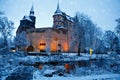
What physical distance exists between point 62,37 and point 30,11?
2868cm

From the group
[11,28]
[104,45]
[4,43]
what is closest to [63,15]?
[104,45]

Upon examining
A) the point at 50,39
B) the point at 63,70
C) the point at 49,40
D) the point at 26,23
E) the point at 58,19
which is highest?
the point at 58,19

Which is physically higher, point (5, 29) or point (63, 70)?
point (5, 29)

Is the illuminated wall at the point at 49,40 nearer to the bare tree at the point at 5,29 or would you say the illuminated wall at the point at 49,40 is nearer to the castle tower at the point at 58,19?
the castle tower at the point at 58,19

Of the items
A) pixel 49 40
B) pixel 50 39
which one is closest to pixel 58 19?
pixel 50 39

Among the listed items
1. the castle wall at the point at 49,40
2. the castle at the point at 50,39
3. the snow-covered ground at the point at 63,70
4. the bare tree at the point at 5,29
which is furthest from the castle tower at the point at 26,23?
the snow-covered ground at the point at 63,70

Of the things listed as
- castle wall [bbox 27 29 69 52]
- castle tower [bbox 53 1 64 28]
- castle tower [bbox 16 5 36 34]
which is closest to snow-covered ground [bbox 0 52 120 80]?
castle wall [bbox 27 29 69 52]

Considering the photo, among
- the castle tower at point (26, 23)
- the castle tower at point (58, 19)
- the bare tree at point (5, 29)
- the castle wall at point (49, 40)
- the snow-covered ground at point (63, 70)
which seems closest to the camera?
the snow-covered ground at point (63, 70)

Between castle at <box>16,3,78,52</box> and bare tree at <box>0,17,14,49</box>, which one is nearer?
bare tree at <box>0,17,14,49</box>

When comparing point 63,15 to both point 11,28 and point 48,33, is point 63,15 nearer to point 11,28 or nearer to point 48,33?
point 48,33

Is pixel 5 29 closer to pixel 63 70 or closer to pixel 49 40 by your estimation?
pixel 49 40

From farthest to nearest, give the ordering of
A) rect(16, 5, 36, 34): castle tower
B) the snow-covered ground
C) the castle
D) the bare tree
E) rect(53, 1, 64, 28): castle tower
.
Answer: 1. rect(16, 5, 36, 34): castle tower
2. rect(53, 1, 64, 28): castle tower
3. the castle
4. the bare tree
5. the snow-covered ground

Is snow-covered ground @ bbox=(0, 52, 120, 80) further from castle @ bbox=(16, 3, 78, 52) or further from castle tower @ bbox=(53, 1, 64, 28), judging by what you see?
castle tower @ bbox=(53, 1, 64, 28)

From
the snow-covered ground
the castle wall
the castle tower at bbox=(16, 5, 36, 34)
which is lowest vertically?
the snow-covered ground
